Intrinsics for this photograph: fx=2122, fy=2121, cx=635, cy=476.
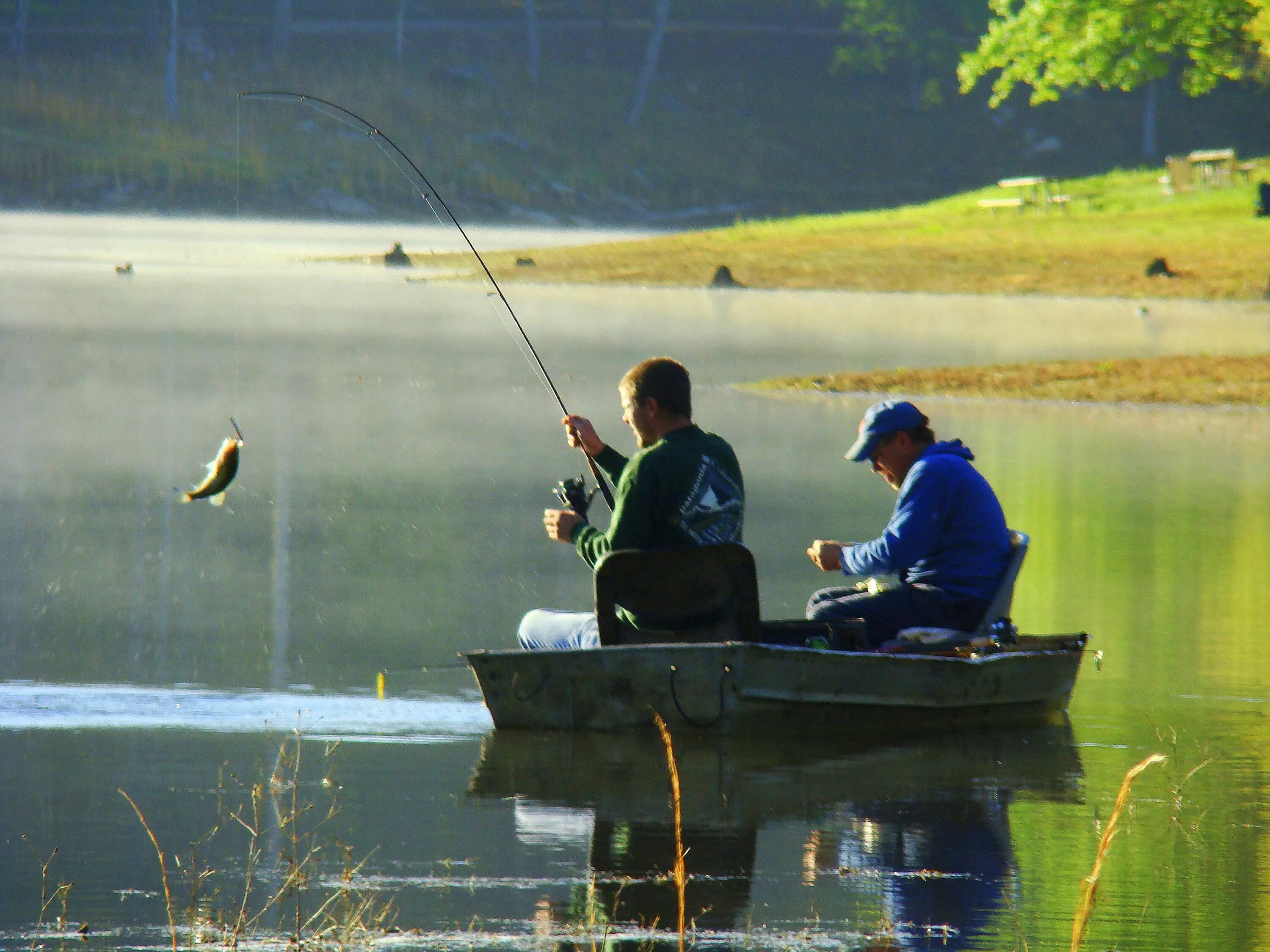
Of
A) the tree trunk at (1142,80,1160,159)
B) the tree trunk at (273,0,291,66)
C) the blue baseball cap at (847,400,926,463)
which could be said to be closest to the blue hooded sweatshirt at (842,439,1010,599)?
the blue baseball cap at (847,400,926,463)

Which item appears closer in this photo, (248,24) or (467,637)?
(467,637)

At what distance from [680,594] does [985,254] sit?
31004mm

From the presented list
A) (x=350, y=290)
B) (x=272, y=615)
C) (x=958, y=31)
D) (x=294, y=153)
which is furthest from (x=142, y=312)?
(x=958, y=31)

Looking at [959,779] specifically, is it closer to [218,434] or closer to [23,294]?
[218,434]

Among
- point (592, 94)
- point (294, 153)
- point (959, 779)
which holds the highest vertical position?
point (592, 94)

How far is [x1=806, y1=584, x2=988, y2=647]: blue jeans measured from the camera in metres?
7.76

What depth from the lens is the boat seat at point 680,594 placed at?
6.94 meters

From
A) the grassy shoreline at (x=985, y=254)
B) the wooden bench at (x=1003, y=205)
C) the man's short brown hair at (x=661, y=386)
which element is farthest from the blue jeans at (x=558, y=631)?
the wooden bench at (x=1003, y=205)

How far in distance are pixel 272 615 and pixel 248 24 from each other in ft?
219

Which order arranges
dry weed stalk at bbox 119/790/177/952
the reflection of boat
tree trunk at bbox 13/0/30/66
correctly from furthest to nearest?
tree trunk at bbox 13/0/30/66
the reflection of boat
dry weed stalk at bbox 119/790/177/952

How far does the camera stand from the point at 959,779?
23.6 ft

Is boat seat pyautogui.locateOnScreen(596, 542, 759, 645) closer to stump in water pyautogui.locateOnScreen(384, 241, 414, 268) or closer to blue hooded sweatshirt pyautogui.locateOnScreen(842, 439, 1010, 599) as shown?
blue hooded sweatshirt pyautogui.locateOnScreen(842, 439, 1010, 599)

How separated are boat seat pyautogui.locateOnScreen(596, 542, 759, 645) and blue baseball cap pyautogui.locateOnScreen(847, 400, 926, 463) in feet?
2.81

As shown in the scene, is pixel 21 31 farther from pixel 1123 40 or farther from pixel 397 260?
pixel 1123 40
